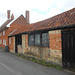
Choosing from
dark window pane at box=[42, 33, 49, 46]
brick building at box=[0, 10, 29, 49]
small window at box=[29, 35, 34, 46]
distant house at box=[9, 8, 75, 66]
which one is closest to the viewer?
distant house at box=[9, 8, 75, 66]

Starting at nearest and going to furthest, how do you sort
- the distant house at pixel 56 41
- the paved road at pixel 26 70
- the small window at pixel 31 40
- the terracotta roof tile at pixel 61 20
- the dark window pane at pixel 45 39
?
the paved road at pixel 26 70 → the distant house at pixel 56 41 → the terracotta roof tile at pixel 61 20 → the dark window pane at pixel 45 39 → the small window at pixel 31 40

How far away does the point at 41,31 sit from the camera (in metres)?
9.34

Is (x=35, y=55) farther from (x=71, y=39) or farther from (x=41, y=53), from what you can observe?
(x=71, y=39)

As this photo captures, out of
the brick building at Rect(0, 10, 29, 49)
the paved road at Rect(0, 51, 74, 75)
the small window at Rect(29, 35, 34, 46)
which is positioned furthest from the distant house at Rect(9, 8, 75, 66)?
the brick building at Rect(0, 10, 29, 49)

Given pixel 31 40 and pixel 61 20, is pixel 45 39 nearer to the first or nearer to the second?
pixel 61 20

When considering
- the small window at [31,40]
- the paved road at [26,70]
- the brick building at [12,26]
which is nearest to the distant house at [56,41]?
the small window at [31,40]

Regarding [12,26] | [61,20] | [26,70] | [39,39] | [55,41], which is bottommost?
[26,70]

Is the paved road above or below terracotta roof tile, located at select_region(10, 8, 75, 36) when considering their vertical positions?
below

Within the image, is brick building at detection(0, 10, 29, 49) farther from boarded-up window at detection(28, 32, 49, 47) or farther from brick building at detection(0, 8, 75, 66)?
boarded-up window at detection(28, 32, 49, 47)

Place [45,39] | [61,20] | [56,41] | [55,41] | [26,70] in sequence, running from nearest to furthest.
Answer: [26,70]
[56,41]
[55,41]
[61,20]
[45,39]

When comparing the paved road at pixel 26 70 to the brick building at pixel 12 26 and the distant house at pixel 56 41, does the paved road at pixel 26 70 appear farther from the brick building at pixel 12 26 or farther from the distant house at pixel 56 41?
the brick building at pixel 12 26

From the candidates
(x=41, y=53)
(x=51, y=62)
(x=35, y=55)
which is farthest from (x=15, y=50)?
(x=51, y=62)

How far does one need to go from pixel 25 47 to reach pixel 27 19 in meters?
14.3

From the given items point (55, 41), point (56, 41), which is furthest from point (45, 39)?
point (56, 41)
